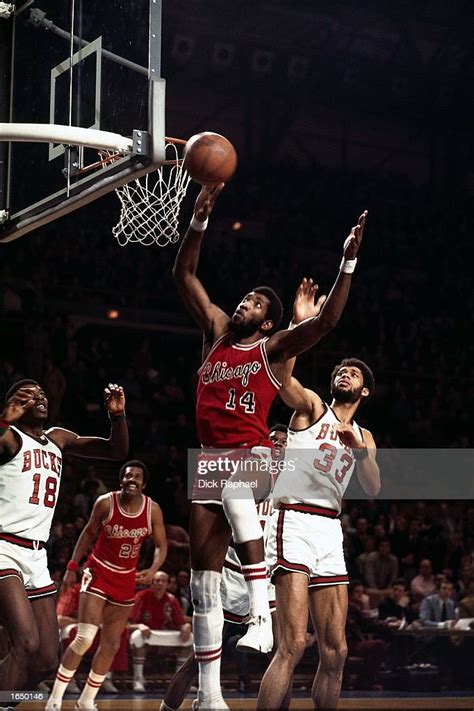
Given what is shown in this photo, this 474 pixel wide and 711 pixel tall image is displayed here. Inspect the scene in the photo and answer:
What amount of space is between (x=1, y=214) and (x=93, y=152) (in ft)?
2.74

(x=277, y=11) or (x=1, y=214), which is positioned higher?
(x=277, y=11)

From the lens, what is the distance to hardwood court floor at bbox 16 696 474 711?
970cm

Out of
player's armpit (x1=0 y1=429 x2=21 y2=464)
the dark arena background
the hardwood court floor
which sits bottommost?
the hardwood court floor

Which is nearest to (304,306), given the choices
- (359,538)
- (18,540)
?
(18,540)

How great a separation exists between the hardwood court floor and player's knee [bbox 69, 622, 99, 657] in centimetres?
79

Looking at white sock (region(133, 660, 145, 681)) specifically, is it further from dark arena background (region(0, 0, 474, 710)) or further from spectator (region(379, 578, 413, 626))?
dark arena background (region(0, 0, 474, 710))

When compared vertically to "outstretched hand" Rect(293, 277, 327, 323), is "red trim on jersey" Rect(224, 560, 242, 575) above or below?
below

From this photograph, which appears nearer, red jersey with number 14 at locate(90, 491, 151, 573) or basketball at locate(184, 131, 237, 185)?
basketball at locate(184, 131, 237, 185)

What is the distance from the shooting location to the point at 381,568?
13.7 meters

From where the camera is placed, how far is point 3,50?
25.3 ft

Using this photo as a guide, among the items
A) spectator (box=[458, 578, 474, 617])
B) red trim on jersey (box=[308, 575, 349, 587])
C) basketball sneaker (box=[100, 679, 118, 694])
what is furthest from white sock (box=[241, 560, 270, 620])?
spectator (box=[458, 578, 474, 617])

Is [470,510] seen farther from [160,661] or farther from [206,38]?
[206,38]

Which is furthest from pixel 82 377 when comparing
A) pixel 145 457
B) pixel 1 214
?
pixel 1 214

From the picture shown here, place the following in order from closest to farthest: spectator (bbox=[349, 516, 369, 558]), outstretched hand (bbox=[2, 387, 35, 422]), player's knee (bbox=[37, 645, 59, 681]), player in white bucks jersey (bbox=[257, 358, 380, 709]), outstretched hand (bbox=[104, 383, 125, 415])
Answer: player in white bucks jersey (bbox=[257, 358, 380, 709]) < player's knee (bbox=[37, 645, 59, 681]) < outstretched hand (bbox=[104, 383, 125, 415]) < outstretched hand (bbox=[2, 387, 35, 422]) < spectator (bbox=[349, 516, 369, 558])
